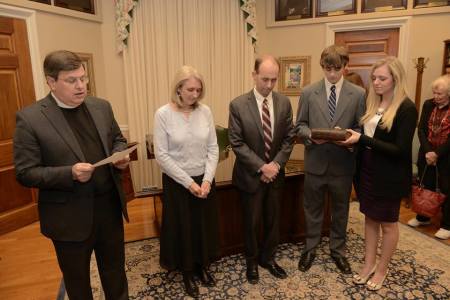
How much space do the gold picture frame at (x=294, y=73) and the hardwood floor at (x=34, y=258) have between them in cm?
224

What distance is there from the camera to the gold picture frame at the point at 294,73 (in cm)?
498

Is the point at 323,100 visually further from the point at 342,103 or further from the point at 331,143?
the point at 331,143

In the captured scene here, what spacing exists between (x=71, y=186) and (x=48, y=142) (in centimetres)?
23

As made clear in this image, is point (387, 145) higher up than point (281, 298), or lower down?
higher up

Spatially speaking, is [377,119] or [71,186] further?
[377,119]

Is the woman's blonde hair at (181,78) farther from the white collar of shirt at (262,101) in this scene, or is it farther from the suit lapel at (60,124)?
the suit lapel at (60,124)

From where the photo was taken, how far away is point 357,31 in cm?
470

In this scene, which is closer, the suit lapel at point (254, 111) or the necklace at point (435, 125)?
the suit lapel at point (254, 111)

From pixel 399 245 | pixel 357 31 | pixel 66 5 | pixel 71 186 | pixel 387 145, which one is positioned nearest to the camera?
pixel 71 186

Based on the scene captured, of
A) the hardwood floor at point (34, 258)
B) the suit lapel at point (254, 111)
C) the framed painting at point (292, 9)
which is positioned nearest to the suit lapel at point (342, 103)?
the suit lapel at point (254, 111)

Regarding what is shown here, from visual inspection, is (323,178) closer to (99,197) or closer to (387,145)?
(387,145)

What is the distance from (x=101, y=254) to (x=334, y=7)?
4391 millimetres

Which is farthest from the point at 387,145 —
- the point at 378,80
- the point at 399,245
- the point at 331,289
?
the point at 399,245

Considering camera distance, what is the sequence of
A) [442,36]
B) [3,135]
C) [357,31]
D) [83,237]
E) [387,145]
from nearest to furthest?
[83,237] → [387,145] → [3,135] → [442,36] → [357,31]
